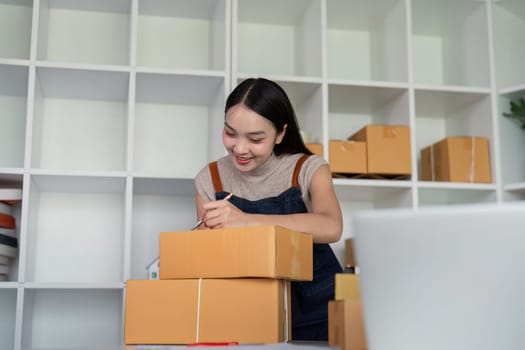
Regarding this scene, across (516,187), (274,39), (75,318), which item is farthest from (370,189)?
(75,318)

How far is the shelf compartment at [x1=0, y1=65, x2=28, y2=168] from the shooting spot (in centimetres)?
258

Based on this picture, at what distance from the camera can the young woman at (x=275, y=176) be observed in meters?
1.54

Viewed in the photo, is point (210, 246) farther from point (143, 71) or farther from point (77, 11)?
point (77, 11)

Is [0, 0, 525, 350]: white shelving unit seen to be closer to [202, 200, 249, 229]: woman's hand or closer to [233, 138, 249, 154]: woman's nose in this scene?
[233, 138, 249, 154]: woman's nose

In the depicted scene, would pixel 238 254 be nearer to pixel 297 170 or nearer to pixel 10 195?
pixel 297 170

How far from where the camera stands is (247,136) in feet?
5.35

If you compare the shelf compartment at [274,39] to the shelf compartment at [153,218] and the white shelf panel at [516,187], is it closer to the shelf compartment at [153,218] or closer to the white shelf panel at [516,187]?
the shelf compartment at [153,218]

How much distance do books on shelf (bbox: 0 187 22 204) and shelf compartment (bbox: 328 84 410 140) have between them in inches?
47.4

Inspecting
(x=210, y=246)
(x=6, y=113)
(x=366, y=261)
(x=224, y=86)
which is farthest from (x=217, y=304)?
(x=6, y=113)

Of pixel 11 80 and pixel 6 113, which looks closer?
pixel 11 80

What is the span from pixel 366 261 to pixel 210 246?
0.63 metres

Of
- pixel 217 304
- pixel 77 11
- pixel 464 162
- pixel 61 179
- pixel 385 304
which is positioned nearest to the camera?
pixel 385 304

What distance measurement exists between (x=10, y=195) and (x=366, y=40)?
5.23 ft

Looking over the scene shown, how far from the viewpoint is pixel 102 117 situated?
2.71 meters
